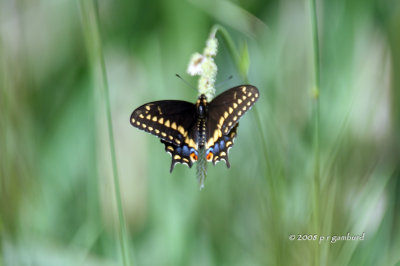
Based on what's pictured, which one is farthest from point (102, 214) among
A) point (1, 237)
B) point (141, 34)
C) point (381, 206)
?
point (381, 206)

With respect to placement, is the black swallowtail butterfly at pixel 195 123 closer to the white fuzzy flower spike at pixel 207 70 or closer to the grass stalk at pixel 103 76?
the white fuzzy flower spike at pixel 207 70

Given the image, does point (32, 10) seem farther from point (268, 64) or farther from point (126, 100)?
point (268, 64)

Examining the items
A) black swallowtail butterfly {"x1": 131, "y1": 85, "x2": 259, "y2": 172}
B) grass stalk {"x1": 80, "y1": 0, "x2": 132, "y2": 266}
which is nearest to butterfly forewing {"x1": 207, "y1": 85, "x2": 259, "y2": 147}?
black swallowtail butterfly {"x1": 131, "y1": 85, "x2": 259, "y2": 172}

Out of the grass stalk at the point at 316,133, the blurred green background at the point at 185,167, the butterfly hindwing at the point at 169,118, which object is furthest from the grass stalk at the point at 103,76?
the grass stalk at the point at 316,133

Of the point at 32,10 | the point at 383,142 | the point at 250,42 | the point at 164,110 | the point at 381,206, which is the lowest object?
the point at 381,206

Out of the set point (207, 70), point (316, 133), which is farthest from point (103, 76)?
point (316, 133)

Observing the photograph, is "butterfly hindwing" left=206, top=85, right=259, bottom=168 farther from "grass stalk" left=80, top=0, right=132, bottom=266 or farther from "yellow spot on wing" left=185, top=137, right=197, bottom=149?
"grass stalk" left=80, top=0, right=132, bottom=266

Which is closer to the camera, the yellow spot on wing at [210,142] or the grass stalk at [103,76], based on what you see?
the grass stalk at [103,76]
